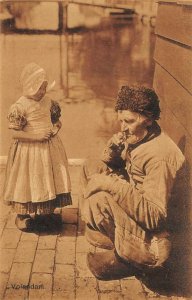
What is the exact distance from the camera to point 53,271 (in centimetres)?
344

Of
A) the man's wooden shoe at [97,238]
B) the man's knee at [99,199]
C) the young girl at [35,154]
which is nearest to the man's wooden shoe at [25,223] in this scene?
the young girl at [35,154]

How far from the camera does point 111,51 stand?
8.60 m

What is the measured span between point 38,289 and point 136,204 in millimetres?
1025

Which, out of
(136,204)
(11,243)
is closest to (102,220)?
(136,204)

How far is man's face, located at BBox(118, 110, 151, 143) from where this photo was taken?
3143 millimetres

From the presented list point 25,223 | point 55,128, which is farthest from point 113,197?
point 25,223

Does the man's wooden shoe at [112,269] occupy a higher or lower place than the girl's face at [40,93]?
lower

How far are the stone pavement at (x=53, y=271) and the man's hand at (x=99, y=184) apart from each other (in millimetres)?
706

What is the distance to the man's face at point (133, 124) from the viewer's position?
314cm

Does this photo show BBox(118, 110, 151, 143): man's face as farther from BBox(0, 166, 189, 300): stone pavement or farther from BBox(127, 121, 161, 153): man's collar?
BBox(0, 166, 189, 300): stone pavement

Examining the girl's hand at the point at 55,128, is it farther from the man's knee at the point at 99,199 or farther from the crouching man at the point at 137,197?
the man's knee at the point at 99,199

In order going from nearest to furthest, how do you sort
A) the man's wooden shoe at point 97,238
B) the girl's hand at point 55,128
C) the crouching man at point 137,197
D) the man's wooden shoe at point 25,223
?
the crouching man at point 137,197, the man's wooden shoe at point 97,238, the girl's hand at point 55,128, the man's wooden shoe at point 25,223

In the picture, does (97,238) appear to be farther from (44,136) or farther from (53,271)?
(44,136)

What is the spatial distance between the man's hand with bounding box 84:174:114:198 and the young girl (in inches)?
25.3
